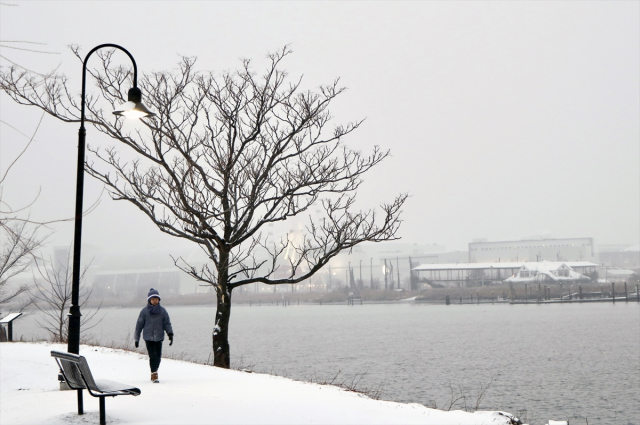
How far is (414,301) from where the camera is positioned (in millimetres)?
108250

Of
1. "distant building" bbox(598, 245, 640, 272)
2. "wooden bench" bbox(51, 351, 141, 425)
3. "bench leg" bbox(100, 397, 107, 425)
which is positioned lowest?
"distant building" bbox(598, 245, 640, 272)

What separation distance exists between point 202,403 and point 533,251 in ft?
502

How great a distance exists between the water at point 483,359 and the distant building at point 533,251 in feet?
313

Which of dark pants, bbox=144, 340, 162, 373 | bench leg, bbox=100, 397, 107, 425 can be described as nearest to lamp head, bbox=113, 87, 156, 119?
bench leg, bbox=100, 397, 107, 425

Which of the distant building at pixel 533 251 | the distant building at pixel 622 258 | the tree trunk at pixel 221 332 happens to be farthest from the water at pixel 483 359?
the distant building at pixel 622 258

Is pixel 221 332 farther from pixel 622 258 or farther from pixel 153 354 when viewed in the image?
pixel 622 258

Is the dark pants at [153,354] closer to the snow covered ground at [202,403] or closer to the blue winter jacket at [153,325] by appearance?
the blue winter jacket at [153,325]

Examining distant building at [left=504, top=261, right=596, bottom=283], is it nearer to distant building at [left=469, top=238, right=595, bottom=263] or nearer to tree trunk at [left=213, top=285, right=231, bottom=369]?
distant building at [left=469, top=238, right=595, bottom=263]

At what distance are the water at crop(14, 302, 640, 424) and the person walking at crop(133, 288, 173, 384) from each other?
12731mm

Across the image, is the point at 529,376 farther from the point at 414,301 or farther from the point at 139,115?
the point at 414,301

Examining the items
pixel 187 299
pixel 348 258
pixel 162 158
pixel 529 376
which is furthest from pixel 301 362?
pixel 348 258

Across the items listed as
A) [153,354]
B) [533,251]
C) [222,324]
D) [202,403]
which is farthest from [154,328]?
[533,251]

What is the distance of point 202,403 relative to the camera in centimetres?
934

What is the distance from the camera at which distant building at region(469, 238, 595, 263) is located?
14912 cm
